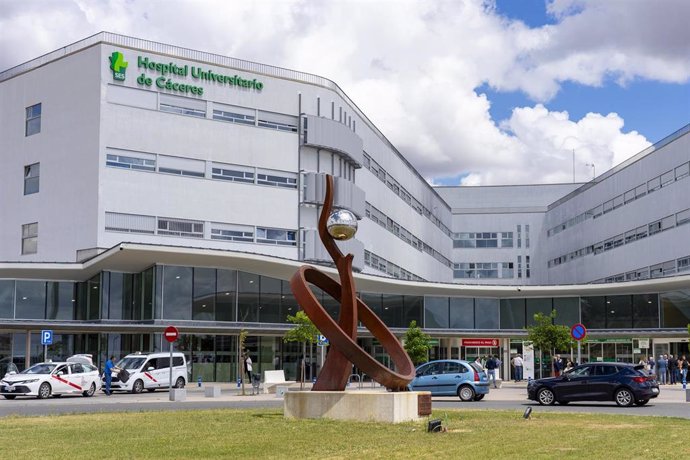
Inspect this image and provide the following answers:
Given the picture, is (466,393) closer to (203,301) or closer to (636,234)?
(203,301)

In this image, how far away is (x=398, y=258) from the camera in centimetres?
6875

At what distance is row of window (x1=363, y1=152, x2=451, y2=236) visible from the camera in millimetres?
63125

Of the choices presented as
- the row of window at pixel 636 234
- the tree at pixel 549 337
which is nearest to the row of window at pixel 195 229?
the tree at pixel 549 337

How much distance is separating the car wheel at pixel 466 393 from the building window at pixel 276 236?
21464 mm

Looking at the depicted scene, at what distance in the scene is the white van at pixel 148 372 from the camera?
40922 mm

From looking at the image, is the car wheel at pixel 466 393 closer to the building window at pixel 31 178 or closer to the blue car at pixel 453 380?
the blue car at pixel 453 380

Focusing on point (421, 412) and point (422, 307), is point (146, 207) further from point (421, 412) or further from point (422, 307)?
point (421, 412)

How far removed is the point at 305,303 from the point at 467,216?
73.9m

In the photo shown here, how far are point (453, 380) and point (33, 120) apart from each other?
1197 inches

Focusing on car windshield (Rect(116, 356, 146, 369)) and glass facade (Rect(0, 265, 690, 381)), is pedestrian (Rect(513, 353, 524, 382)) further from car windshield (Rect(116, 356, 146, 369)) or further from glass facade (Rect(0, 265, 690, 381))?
car windshield (Rect(116, 356, 146, 369))

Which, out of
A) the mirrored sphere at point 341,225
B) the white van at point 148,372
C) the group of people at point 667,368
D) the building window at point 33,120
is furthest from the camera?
the building window at point 33,120

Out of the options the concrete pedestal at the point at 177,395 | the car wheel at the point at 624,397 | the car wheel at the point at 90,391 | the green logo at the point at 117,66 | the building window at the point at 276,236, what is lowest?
the car wheel at the point at 90,391

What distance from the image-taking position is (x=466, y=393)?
109 feet

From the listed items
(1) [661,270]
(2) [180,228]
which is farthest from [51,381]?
(1) [661,270]
